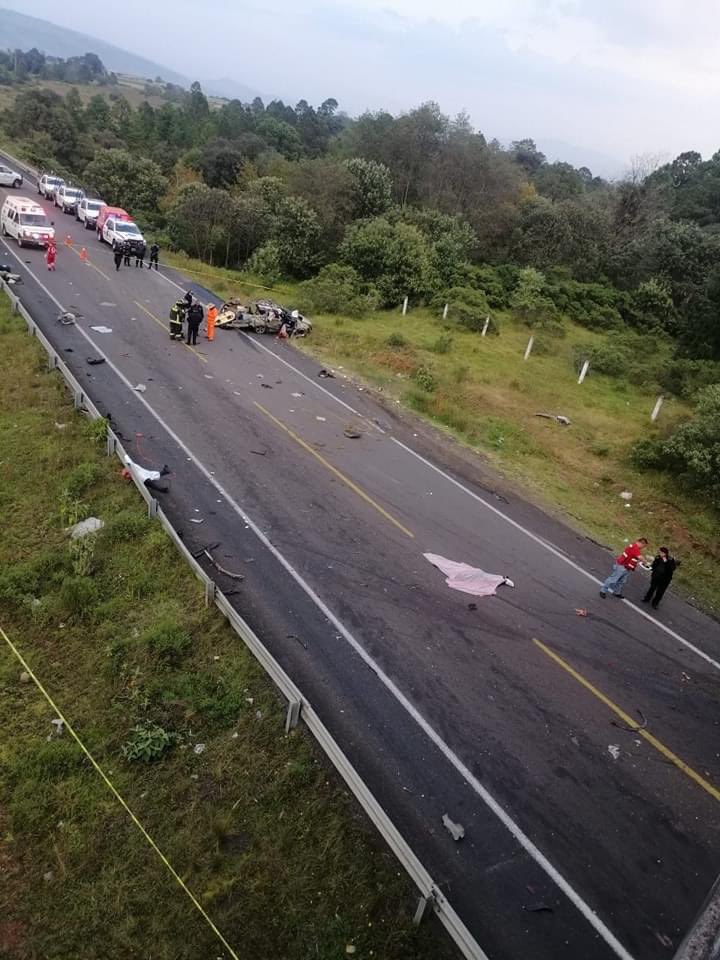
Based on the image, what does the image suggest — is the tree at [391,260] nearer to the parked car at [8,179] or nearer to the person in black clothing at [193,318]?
the person in black clothing at [193,318]

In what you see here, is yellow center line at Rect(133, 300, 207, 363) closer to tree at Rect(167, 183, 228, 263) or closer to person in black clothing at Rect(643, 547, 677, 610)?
tree at Rect(167, 183, 228, 263)

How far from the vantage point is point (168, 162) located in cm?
6375

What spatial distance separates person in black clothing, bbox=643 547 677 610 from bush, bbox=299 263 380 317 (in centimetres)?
2098

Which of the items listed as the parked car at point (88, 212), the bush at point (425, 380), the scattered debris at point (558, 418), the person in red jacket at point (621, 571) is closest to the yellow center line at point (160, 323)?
the bush at point (425, 380)

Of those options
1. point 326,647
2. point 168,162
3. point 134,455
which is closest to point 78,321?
point 134,455

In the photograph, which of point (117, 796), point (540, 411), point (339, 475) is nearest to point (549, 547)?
point (339, 475)

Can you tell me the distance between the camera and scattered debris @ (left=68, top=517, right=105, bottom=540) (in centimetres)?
1203

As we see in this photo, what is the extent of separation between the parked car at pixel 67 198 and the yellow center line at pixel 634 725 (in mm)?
40063

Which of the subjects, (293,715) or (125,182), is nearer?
(293,715)

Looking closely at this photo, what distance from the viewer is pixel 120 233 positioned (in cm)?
3291

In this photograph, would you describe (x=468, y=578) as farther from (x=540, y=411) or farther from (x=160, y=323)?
(x=160, y=323)

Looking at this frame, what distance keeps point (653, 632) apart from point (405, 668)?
4979 millimetres

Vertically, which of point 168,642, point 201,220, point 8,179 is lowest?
point 168,642

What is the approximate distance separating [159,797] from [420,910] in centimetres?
314
